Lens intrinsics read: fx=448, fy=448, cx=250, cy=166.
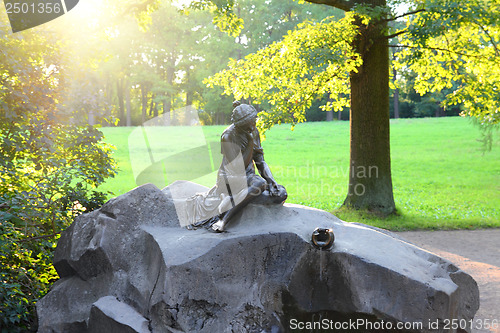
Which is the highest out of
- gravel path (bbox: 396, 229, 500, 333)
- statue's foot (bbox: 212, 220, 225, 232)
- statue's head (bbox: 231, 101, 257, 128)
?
statue's head (bbox: 231, 101, 257, 128)

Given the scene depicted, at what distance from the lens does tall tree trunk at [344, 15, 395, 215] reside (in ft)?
34.9

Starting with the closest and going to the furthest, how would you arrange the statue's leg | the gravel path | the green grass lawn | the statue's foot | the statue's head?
the statue's foot, the statue's leg, the statue's head, the gravel path, the green grass lawn

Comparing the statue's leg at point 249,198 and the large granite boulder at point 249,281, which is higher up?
the statue's leg at point 249,198

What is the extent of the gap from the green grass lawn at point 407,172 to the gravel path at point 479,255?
1.95 ft

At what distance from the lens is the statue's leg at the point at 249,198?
5727 mm

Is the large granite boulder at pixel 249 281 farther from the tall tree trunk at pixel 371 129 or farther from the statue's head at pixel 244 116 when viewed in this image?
the tall tree trunk at pixel 371 129

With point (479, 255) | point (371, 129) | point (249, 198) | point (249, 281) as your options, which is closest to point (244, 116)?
point (249, 198)

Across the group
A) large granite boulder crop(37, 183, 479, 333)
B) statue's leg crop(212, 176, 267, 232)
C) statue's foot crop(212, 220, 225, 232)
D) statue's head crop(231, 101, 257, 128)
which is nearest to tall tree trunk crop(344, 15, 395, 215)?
large granite boulder crop(37, 183, 479, 333)

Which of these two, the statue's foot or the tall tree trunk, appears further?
the tall tree trunk

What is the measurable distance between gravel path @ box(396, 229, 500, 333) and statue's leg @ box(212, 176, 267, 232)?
336cm

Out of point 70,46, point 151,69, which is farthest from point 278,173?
Answer: point 151,69

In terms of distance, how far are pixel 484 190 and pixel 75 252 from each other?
14382 millimetres

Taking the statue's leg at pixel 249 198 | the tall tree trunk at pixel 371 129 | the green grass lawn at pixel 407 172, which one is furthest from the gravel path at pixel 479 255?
the statue's leg at pixel 249 198

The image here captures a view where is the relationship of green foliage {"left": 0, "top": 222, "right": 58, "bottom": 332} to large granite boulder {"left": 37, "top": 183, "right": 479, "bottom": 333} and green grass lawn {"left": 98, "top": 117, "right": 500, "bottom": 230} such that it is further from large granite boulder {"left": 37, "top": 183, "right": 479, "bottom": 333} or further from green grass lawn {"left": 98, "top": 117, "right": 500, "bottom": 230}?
green grass lawn {"left": 98, "top": 117, "right": 500, "bottom": 230}
